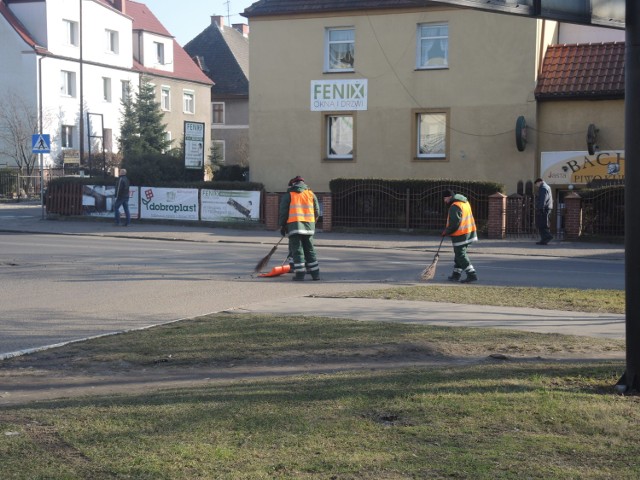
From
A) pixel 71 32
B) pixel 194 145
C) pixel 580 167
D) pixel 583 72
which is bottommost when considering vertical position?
pixel 580 167

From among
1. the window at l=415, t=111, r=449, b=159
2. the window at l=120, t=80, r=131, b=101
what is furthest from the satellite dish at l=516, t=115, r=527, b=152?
the window at l=120, t=80, r=131, b=101

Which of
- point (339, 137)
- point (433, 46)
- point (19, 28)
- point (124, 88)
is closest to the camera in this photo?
point (433, 46)

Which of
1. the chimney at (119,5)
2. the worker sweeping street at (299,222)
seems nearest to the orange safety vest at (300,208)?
the worker sweeping street at (299,222)

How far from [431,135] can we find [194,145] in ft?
28.7

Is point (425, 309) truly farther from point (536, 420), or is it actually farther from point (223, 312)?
point (536, 420)

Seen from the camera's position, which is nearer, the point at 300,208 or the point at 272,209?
the point at 300,208

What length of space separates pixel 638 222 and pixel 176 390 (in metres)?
3.87

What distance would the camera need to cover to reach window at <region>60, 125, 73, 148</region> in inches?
2024

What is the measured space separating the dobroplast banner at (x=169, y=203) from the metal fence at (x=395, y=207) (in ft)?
16.4

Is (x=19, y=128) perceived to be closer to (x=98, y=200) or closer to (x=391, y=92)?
(x=98, y=200)

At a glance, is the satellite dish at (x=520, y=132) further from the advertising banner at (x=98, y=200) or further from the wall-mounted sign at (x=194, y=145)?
the advertising banner at (x=98, y=200)

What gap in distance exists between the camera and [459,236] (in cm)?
1523

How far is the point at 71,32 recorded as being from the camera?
52156 mm

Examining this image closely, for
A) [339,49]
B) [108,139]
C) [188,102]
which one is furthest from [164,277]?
[188,102]
